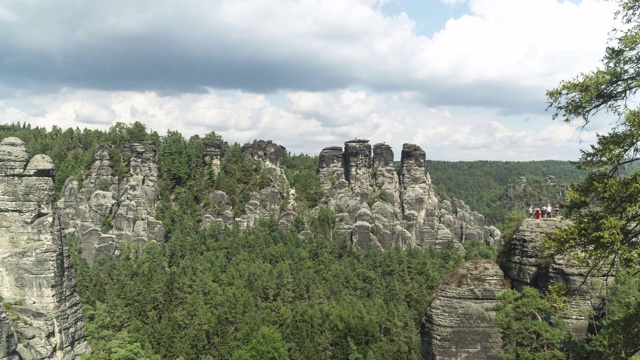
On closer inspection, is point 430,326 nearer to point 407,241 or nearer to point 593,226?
point 593,226

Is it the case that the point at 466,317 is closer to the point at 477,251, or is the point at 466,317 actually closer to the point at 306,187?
the point at 477,251

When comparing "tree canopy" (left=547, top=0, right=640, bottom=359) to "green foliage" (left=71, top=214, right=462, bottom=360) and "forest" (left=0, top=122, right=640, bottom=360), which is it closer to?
"forest" (left=0, top=122, right=640, bottom=360)

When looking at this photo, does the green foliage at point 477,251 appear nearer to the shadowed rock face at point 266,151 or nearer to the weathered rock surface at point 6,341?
the shadowed rock face at point 266,151

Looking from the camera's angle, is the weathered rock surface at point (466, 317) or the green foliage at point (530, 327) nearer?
the green foliage at point (530, 327)

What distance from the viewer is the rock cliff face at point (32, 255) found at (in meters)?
28.6

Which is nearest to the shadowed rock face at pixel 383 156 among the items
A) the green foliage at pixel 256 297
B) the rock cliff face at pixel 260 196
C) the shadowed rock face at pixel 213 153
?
the rock cliff face at pixel 260 196

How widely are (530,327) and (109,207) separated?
8415 cm

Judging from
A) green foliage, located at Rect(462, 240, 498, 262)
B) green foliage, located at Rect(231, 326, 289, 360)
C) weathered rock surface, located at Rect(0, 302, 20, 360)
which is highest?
weathered rock surface, located at Rect(0, 302, 20, 360)

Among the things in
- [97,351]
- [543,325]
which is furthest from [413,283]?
[543,325]

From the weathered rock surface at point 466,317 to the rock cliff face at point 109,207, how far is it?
71.1m

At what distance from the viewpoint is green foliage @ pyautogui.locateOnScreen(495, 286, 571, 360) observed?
18.7 m

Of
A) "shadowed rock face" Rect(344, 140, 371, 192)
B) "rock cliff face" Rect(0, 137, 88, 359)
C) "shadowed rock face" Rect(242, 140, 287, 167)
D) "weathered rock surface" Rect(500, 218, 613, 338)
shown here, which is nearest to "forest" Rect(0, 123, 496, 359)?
"shadowed rock face" Rect(242, 140, 287, 167)

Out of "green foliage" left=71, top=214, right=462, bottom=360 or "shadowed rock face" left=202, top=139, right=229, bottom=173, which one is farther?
"shadowed rock face" left=202, top=139, right=229, bottom=173

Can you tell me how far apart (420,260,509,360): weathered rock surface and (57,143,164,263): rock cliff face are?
233ft
